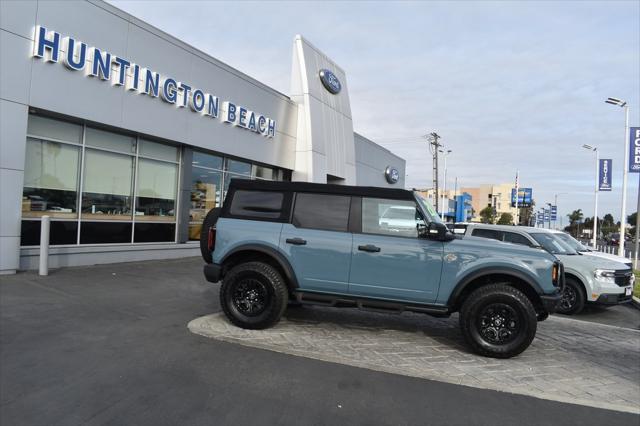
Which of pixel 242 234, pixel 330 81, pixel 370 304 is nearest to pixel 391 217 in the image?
pixel 370 304

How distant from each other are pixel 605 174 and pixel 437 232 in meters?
28.3

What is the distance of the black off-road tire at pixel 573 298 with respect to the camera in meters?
8.45

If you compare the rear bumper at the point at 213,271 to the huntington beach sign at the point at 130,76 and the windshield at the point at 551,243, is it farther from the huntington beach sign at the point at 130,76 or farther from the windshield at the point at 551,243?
the windshield at the point at 551,243

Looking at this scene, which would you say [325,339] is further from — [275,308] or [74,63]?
[74,63]

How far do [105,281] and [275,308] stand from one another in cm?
490

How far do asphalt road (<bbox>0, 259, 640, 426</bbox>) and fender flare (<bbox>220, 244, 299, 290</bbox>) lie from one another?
1007 millimetres

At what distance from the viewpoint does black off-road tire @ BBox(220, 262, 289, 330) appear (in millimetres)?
5566

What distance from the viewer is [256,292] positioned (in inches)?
226

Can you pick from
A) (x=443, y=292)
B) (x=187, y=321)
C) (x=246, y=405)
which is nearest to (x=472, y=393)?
(x=443, y=292)

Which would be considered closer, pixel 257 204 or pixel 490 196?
pixel 257 204

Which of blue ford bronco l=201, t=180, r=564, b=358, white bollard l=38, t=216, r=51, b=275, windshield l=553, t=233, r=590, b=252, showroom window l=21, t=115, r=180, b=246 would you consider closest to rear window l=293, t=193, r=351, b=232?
blue ford bronco l=201, t=180, r=564, b=358

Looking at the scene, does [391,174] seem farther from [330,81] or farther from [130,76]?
[130,76]

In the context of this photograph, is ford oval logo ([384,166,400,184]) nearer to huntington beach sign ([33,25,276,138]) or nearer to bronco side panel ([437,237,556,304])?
huntington beach sign ([33,25,276,138])

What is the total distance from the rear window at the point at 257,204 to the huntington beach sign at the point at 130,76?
6221 millimetres
